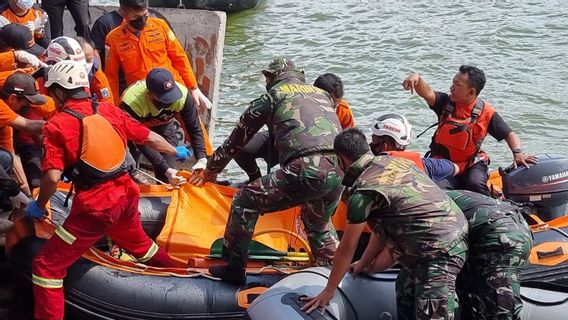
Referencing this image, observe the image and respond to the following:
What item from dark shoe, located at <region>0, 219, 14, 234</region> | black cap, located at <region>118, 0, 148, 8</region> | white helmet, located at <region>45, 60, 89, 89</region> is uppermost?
white helmet, located at <region>45, 60, 89, 89</region>

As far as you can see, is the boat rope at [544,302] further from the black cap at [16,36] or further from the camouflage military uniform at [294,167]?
the black cap at [16,36]

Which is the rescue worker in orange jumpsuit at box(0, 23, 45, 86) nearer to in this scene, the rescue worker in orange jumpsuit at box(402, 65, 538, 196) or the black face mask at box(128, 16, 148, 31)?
the black face mask at box(128, 16, 148, 31)

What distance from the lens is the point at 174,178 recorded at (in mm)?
5738

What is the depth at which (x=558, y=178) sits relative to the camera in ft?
19.0

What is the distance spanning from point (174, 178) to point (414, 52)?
7.56m

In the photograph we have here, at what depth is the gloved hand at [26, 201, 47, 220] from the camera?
492 centimetres

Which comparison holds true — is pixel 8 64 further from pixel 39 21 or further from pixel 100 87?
pixel 39 21

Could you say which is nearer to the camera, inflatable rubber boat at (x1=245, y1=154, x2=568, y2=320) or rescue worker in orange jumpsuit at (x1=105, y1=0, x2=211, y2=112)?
inflatable rubber boat at (x1=245, y1=154, x2=568, y2=320)

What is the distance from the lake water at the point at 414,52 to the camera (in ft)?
34.2

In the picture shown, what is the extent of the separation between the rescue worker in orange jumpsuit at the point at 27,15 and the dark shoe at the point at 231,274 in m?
2.91

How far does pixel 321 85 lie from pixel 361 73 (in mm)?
6249

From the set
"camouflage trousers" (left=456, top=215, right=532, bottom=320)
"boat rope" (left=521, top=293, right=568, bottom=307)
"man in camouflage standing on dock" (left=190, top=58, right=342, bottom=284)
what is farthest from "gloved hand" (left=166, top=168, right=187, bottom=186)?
"boat rope" (left=521, top=293, right=568, bottom=307)

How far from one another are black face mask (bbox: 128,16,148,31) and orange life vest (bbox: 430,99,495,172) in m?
2.30

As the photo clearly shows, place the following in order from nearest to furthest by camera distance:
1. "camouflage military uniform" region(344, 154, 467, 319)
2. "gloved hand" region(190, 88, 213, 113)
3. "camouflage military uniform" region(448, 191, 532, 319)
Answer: "camouflage military uniform" region(344, 154, 467, 319), "camouflage military uniform" region(448, 191, 532, 319), "gloved hand" region(190, 88, 213, 113)
